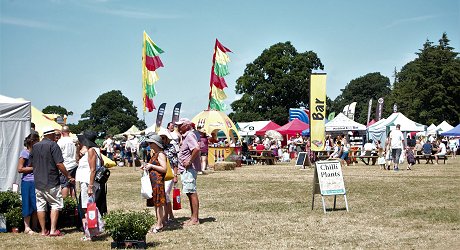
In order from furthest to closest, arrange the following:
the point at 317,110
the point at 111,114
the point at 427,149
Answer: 1. the point at 111,114
2. the point at 427,149
3. the point at 317,110

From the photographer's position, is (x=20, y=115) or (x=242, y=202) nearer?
(x=20, y=115)

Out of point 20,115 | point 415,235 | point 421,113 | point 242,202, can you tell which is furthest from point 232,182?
point 421,113

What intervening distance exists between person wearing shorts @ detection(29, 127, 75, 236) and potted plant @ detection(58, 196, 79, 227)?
0.98 m

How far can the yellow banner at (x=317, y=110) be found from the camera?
2864cm

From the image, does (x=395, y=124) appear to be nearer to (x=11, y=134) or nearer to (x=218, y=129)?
(x=218, y=129)

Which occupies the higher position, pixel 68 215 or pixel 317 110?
pixel 317 110

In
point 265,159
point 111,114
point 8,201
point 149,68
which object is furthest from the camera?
point 111,114

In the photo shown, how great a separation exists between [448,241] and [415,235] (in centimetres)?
69

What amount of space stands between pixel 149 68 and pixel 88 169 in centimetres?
1870

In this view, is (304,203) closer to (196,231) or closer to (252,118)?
(196,231)

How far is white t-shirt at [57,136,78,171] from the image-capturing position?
13344mm

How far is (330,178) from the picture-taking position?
45.5 feet

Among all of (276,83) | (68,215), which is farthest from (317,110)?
(276,83)

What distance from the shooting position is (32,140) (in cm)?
1156
